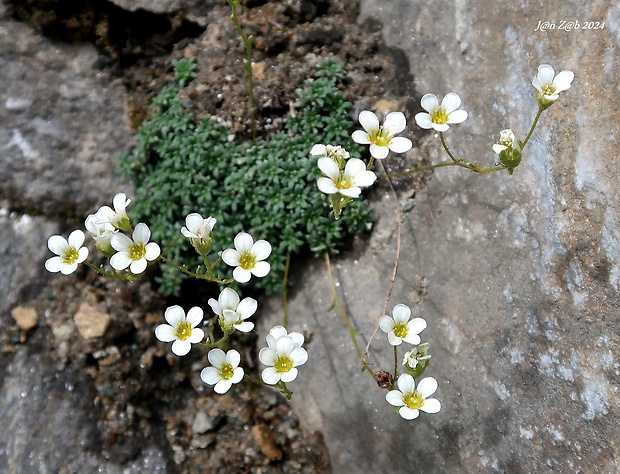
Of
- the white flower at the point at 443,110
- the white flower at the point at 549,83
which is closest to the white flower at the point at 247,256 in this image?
the white flower at the point at 443,110

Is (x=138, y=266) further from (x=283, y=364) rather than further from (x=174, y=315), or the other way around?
(x=283, y=364)

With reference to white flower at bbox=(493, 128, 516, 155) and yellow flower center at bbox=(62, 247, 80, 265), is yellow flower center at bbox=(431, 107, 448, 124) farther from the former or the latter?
yellow flower center at bbox=(62, 247, 80, 265)

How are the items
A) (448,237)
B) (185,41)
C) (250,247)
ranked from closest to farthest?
(250,247) < (448,237) < (185,41)

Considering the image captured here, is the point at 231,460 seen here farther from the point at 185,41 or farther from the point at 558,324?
the point at 185,41

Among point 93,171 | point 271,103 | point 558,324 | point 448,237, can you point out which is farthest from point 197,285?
point 558,324

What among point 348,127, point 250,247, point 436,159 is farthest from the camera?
point 348,127

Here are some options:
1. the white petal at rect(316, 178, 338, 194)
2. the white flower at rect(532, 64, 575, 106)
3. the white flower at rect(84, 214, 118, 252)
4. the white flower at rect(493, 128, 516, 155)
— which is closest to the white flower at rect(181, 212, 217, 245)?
the white flower at rect(84, 214, 118, 252)

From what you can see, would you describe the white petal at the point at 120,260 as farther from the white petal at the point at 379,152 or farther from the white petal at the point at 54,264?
the white petal at the point at 379,152
